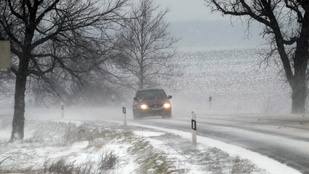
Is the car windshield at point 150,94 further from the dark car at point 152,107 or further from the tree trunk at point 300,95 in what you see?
the tree trunk at point 300,95

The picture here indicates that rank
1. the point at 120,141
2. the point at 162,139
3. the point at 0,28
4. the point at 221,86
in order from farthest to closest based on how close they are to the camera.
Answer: the point at 221,86
the point at 0,28
the point at 120,141
the point at 162,139

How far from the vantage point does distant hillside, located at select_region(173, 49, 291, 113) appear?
46.1 m

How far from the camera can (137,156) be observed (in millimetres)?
14555

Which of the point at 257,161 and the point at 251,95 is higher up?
the point at 251,95

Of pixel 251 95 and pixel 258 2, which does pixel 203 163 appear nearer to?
pixel 258 2

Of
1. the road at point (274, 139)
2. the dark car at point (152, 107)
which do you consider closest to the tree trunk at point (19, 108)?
the road at point (274, 139)

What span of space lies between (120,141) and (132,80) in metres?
30.7

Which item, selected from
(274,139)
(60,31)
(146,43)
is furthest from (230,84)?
(274,139)

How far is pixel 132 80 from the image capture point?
48875 millimetres

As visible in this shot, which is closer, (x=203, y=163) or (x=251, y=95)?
(x=203, y=163)

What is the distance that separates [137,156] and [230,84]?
63.2 meters

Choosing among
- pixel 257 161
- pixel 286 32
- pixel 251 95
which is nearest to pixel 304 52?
pixel 286 32

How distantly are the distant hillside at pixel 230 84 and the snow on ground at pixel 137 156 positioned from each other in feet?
67.3

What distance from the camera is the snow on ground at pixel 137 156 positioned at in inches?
438
